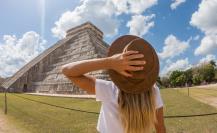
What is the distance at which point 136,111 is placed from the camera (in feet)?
6.00

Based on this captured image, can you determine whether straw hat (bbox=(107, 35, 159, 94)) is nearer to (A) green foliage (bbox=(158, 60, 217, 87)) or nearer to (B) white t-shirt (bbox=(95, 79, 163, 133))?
(B) white t-shirt (bbox=(95, 79, 163, 133))

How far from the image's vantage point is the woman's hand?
5.69ft

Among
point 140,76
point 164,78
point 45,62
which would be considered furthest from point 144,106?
point 164,78

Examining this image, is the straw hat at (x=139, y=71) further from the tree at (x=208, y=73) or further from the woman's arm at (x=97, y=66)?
the tree at (x=208, y=73)

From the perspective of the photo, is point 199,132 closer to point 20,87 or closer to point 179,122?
point 179,122

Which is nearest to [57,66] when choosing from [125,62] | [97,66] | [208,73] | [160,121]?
[208,73]

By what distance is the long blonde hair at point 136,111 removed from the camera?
72.4 inches

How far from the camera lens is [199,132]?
7402 mm

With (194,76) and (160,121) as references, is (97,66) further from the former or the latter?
(194,76)

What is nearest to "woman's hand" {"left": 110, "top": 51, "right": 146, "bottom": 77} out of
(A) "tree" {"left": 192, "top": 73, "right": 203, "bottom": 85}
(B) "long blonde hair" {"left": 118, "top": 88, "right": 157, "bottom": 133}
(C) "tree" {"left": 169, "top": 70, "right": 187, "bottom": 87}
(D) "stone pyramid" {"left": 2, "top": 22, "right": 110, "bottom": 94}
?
(B) "long blonde hair" {"left": 118, "top": 88, "right": 157, "bottom": 133}

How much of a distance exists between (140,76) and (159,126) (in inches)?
23.7

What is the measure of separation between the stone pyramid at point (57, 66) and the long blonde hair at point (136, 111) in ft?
81.3

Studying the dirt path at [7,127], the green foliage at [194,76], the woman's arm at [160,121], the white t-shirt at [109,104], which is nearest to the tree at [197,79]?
the green foliage at [194,76]

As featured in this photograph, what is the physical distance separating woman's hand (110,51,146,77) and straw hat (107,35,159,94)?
0.06 meters
